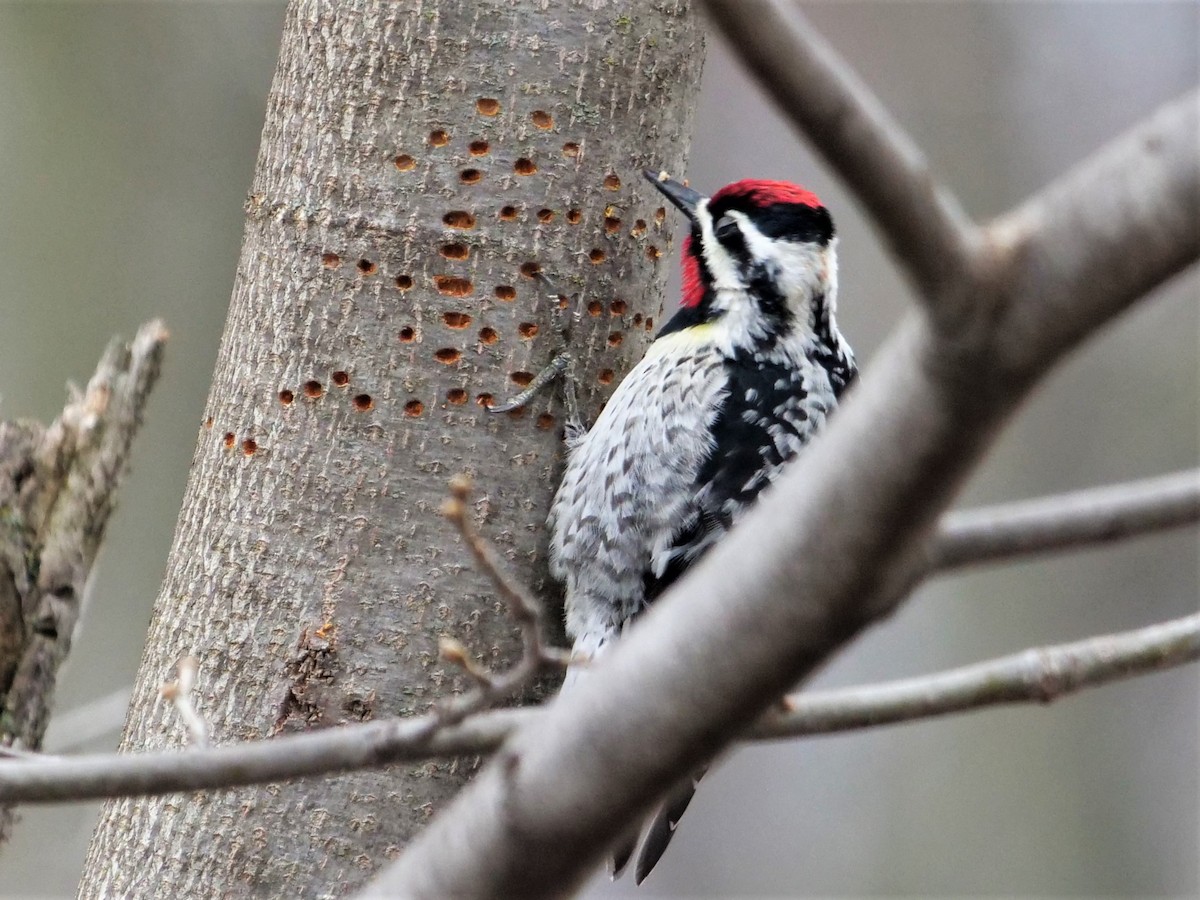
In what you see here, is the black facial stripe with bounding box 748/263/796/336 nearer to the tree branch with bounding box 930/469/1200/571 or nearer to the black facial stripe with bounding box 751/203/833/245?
the black facial stripe with bounding box 751/203/833/245

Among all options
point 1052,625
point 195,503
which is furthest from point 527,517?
point 1052,625

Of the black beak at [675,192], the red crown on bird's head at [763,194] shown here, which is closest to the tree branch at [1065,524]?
the black beak at [675,192]

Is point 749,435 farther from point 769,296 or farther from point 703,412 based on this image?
point 769,296

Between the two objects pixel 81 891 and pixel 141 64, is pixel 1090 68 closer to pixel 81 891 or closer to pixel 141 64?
pixel 141 64

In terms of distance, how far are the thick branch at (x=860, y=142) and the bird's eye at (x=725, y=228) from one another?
1.80 m

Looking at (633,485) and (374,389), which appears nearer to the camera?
(374,389)

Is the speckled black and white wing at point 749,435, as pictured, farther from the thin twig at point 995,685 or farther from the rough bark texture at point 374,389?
the thin twig at point 995,685

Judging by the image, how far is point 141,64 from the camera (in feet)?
19.2

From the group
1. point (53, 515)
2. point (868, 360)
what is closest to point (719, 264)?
point (53, 515)

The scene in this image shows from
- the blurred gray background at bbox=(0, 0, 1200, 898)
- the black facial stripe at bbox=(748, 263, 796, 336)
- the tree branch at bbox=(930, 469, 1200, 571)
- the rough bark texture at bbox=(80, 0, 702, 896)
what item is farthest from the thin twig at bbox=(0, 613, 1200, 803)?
the blurred gray background at bbox=(0, 0, 1200, 898)

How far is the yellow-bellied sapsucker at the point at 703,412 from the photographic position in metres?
2.20

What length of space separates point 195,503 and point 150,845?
1.63 feet

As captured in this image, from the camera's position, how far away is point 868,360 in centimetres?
691

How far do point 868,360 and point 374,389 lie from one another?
5333 mm
